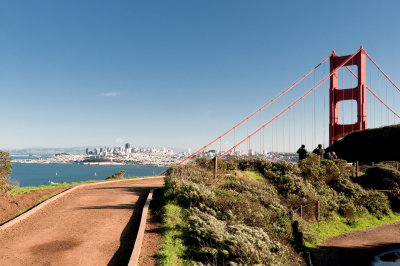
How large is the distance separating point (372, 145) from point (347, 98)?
6815mm

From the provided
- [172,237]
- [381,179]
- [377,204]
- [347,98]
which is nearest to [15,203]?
[172,237]

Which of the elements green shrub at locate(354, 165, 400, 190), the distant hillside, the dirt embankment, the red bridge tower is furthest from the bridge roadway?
the distant hillside

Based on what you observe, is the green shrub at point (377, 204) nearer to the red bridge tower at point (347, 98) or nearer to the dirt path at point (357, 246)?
the dirt path at point (357, 246)

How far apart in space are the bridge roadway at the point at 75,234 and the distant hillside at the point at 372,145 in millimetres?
31188

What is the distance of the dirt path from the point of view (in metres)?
11.1

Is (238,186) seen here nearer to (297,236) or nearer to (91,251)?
(297,236)

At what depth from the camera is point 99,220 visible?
899cm

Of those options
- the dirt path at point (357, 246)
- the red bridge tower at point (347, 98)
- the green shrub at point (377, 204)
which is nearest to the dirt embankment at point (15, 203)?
the dirt path at point (357, 246)

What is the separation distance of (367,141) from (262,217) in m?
29.7

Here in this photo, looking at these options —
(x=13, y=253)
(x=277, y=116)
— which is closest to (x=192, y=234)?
(x=13, y=253)

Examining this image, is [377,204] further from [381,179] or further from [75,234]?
[75,234]

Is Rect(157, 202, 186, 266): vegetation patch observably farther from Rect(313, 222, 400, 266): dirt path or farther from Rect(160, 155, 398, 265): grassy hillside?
Rect(313, 222, 400, 266): dirt path

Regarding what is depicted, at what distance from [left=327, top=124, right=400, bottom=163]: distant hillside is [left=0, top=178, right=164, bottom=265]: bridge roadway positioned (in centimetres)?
3119

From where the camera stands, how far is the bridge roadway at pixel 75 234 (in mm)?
6246
